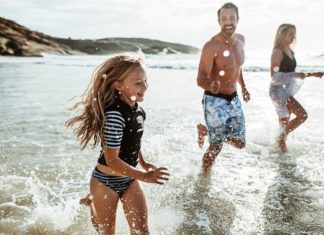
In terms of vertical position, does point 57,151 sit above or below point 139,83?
below

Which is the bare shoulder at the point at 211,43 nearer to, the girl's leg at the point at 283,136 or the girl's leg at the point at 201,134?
the girl's leg at the point at 201,134

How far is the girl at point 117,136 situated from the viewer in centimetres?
294

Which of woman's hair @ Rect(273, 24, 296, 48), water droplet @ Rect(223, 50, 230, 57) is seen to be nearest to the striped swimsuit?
water droplet @ Rect(223, 50, 230, 57)

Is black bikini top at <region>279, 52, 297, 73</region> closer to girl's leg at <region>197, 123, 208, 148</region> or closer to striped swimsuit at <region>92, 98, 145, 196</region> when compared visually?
girl's leg at <region>197, 123, 208, 148</region>

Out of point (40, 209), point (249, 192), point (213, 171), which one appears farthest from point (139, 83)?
point (213, 171)

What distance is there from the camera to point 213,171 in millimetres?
5910

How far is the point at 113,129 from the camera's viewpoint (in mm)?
2938

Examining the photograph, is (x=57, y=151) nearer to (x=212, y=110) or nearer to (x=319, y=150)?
(x=212, y=110)

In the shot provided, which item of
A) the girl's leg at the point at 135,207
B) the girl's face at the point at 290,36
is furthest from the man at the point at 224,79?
the girl's leg at the point at 135,207

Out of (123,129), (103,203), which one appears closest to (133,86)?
(123,129)

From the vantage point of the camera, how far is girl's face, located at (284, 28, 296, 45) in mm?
7137

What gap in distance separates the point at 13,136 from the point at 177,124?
3356mm

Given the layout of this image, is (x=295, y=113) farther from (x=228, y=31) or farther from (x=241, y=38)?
(x=228, y=31)

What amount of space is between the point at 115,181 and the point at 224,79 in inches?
108
